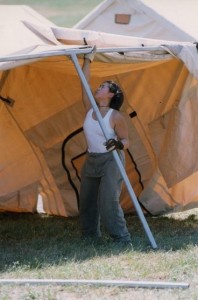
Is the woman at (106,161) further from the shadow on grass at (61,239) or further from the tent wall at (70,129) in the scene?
the tent wall at (70,129)

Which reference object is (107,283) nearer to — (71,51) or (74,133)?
(71,51)

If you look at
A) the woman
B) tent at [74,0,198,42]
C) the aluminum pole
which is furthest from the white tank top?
tent at [74,0,198,42]

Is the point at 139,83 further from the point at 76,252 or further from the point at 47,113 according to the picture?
the point at 76,252

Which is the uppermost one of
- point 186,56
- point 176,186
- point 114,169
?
point 186,56

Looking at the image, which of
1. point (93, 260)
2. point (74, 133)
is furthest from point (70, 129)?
point (93, 260)

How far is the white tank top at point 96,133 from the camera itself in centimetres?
920

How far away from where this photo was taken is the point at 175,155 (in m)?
10.1

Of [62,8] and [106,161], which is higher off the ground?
[106,161]

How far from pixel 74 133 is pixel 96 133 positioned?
186cm

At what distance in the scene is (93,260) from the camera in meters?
8.37

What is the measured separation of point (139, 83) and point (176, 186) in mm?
1359

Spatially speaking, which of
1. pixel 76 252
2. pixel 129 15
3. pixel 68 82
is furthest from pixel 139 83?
pixel 76 252

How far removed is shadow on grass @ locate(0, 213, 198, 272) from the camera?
8.59 meters

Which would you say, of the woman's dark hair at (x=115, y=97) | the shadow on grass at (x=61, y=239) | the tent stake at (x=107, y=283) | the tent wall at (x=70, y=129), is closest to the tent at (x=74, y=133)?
the tent wall at (x=70, y=129)
